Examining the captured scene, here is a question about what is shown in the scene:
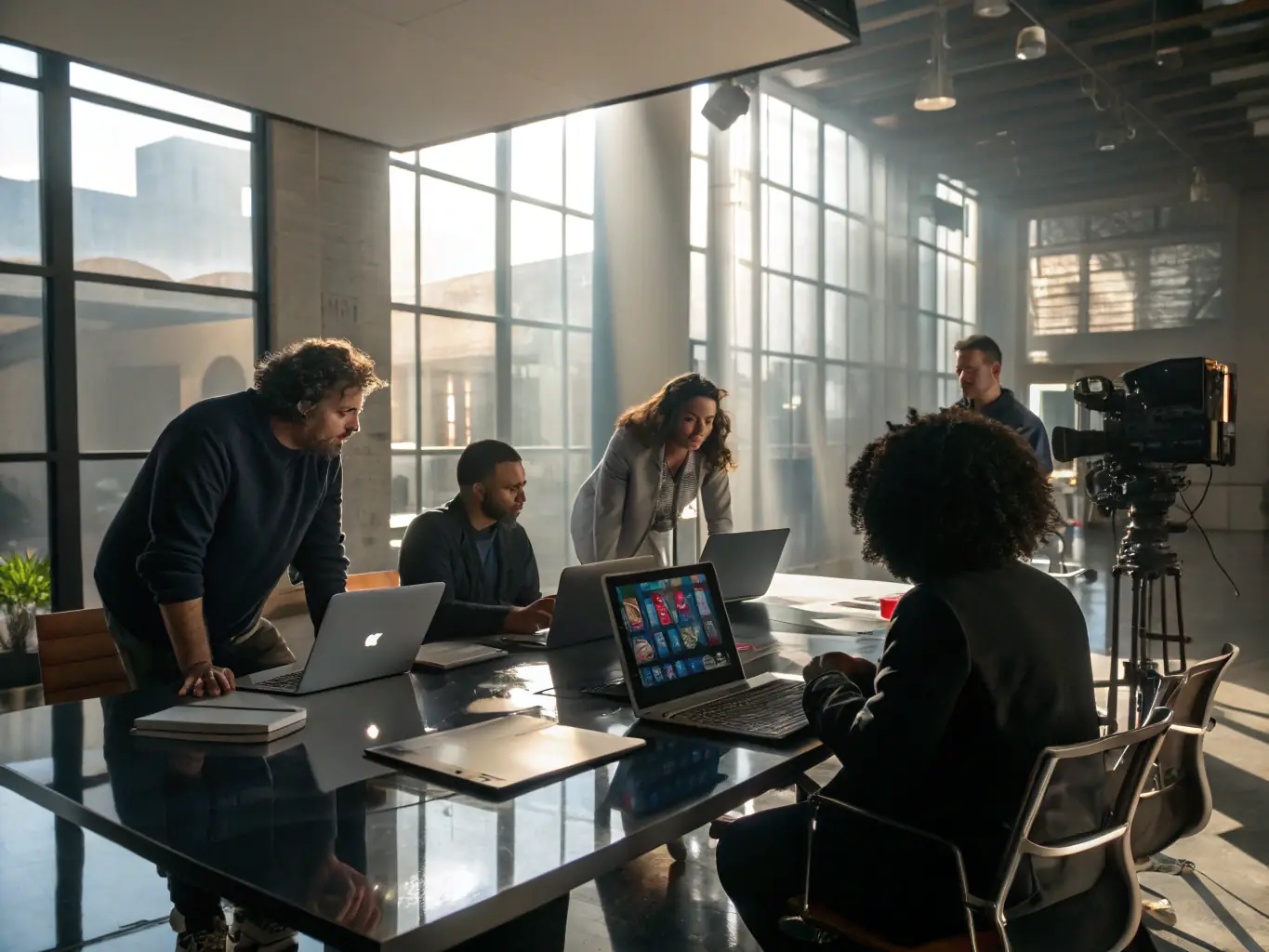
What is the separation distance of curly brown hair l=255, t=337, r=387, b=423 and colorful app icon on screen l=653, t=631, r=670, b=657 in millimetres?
946

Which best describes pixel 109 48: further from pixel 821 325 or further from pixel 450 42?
pixel 821 325

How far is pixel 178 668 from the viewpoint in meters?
2.39

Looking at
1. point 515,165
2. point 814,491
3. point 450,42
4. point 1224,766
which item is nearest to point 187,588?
point 450,42

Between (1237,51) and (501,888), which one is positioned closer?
(501,888)

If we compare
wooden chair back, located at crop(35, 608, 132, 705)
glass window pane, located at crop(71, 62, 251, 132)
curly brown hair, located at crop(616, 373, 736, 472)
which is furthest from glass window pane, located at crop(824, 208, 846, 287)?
wooden chair back, located at crop(35, 608, 132, 705)

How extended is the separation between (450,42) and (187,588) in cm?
237

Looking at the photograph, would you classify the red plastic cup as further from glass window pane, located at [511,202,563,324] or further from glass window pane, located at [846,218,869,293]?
A: glass window pane, located at [846,218,869,293]

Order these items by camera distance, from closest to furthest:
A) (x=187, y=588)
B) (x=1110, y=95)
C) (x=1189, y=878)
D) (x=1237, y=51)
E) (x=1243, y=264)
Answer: (x=187, y=588), (x=1189, y=878), (x=1237, y=51), (x=1110, y=95), (x=1243, y=264)

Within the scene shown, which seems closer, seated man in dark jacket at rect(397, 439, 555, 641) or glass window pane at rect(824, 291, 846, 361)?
seated man in dark jacket at rect(397, 439, 555, 641)

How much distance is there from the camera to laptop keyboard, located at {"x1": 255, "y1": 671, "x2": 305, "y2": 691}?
2.10 meters

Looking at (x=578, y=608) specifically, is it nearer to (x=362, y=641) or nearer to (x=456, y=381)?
(x=362, y=641)

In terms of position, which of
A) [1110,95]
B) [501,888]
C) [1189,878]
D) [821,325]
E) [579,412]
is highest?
[1110,95]

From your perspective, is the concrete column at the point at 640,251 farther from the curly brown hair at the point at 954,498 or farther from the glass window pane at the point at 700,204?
the curly brown hair at the point at 954,498

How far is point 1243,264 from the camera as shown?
47.2ft
